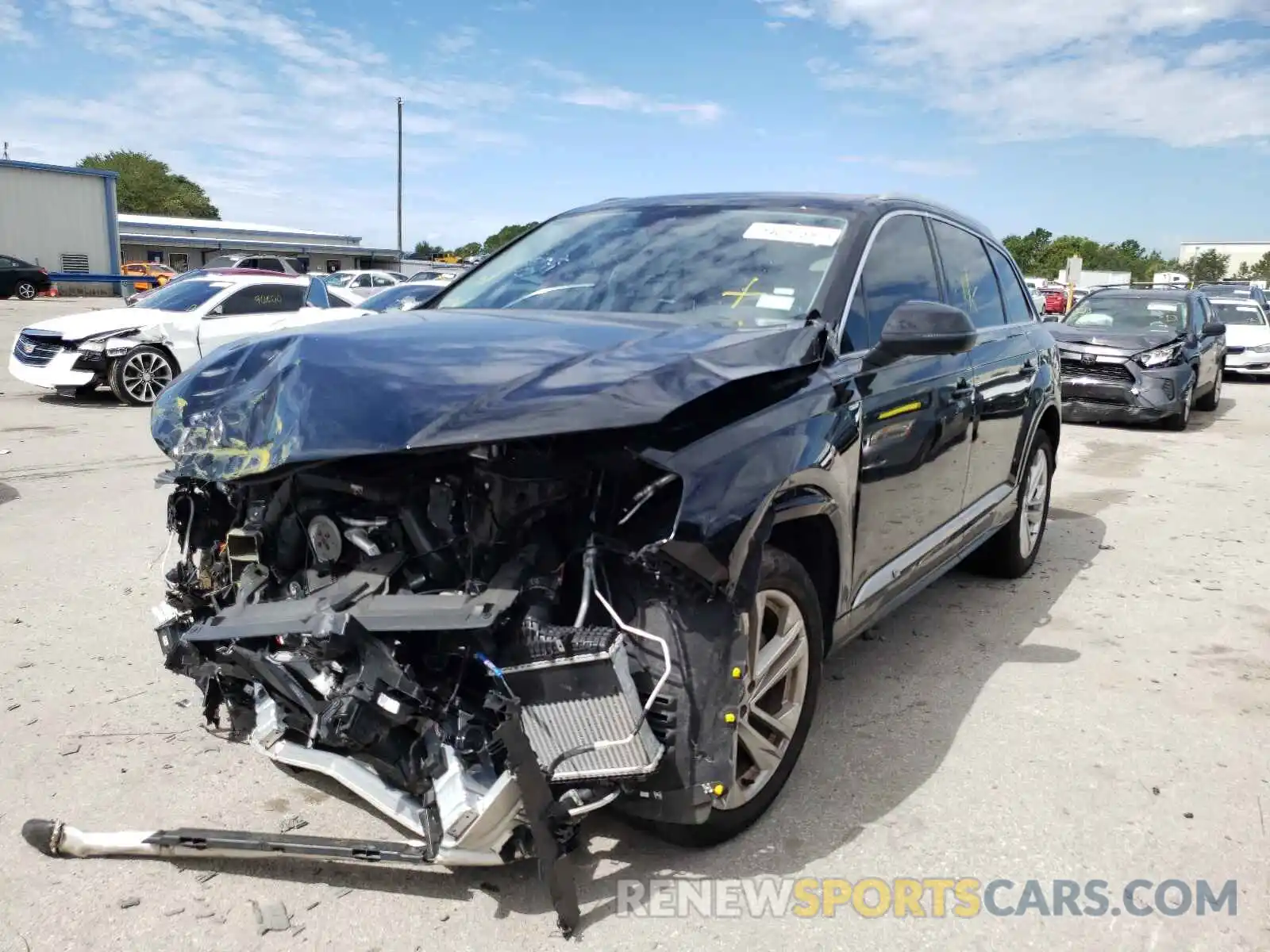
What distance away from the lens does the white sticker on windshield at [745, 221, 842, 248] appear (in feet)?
12.0

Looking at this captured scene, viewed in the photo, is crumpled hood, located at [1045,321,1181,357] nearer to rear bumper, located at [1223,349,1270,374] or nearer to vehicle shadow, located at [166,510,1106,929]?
vehicle shadow, located at [166,510,1106,929]

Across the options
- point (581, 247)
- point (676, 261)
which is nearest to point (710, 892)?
point (676, 261)

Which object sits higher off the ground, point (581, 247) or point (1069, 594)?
point (581, 247)

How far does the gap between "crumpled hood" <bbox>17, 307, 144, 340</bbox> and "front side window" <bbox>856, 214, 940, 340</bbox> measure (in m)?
10.4

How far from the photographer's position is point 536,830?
2371mm

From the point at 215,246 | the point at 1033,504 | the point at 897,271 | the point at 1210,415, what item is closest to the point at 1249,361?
the point at 1210,415

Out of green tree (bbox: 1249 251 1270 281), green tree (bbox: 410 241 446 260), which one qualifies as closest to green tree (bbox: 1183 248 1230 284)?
green tree (bbox: 1249 251 1270 281)

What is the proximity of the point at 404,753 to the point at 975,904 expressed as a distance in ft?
5.33

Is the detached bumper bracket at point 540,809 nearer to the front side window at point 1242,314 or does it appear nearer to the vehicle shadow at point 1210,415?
the vehicle shadow at point 1210,415

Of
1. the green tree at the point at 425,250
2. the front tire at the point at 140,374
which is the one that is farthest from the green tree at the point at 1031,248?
the front tire at the point at 140,374

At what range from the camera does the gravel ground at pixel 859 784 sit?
256cm

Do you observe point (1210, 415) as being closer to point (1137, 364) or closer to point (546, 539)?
point (1137, 364)

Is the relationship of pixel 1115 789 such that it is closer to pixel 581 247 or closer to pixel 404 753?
pixel 404 753

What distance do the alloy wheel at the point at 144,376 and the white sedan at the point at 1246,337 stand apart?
1828 cm
